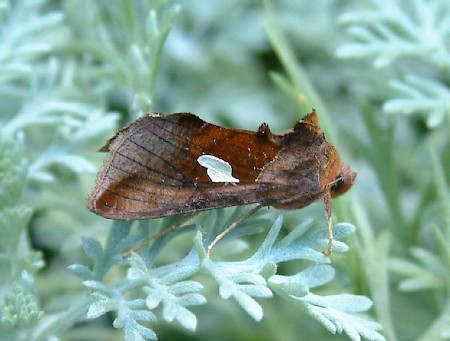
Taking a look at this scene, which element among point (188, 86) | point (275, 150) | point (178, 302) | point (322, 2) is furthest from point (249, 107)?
point (178, 302)

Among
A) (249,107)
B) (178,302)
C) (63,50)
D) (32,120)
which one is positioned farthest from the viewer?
(249,107)

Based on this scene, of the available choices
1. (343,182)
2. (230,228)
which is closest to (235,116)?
(343,182)

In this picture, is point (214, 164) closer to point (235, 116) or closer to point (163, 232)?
point (163, 232)

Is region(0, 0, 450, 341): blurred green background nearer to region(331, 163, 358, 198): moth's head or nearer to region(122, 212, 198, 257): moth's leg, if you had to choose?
region(331, 163, 358, 198): moth's head

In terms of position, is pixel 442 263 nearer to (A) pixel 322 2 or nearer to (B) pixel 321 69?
(B) pixel 321 69

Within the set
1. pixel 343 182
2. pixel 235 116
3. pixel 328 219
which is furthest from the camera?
pixel 235 116

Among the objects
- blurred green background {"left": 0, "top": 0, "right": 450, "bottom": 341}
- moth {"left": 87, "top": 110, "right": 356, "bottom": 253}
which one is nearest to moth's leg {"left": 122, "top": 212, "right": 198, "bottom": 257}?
moth {"left": 87, "top": 110, "right": 356, "bottom": 253}

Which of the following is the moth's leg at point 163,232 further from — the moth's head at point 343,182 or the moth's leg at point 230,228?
the moth's head at point 343,182
